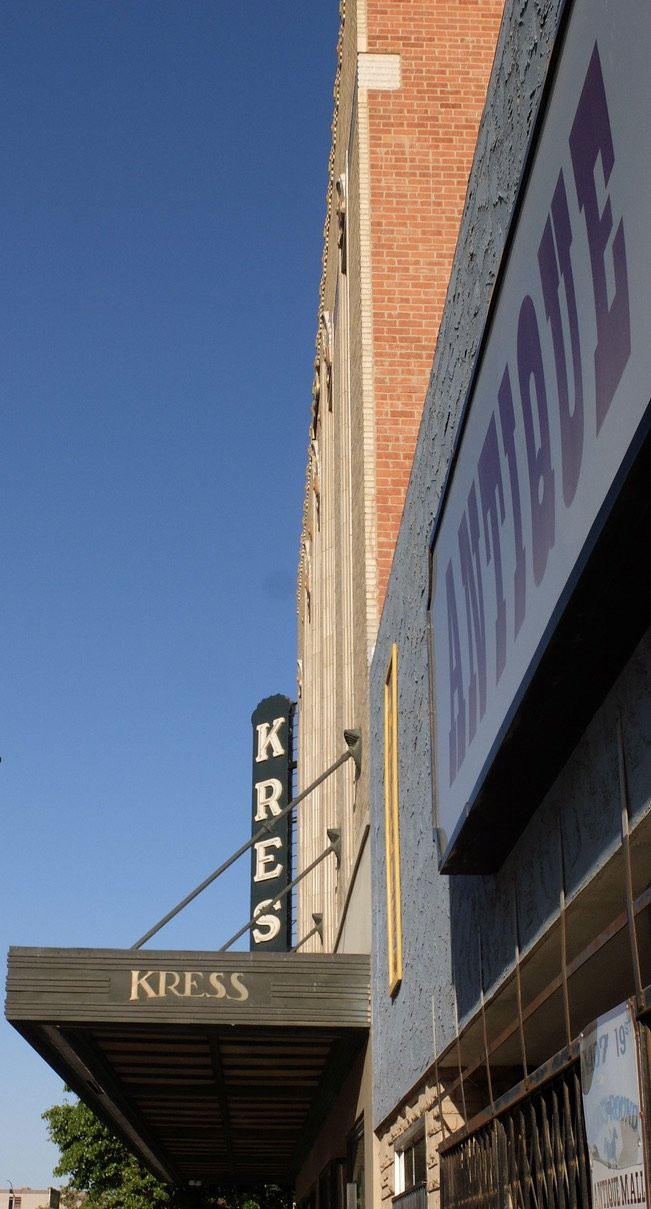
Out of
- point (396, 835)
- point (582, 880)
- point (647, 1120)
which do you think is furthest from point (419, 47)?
point (647, 1120)

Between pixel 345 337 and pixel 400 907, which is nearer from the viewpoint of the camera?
pixel 400 907

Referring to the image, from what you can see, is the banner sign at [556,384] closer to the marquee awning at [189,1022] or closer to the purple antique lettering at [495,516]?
the purple antique lettering at [495,516]

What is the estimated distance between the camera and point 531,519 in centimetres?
505

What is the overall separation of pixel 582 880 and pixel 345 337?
13.1m

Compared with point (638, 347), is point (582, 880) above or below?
below

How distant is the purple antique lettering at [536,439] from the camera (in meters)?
4.80

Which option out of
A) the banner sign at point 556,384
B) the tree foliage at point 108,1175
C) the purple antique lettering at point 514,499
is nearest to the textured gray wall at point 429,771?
the banner sign at point 556,384

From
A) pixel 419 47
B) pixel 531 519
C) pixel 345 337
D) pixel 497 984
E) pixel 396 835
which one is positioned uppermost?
pixel 419 47

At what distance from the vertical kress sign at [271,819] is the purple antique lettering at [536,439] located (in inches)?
806

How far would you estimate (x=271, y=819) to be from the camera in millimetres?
25188

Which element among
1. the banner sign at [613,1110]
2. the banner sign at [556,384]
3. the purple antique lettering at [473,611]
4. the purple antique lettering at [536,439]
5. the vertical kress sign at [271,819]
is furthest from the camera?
the vertical kress sign at [271,819]

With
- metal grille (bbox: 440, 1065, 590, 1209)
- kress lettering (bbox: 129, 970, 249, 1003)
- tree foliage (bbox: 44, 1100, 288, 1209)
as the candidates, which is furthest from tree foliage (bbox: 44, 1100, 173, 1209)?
metal grille (bbox: 440, 1065, 590, 1209)

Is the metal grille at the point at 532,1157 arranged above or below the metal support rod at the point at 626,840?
below

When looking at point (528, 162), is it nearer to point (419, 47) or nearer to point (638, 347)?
point (638, 347)
